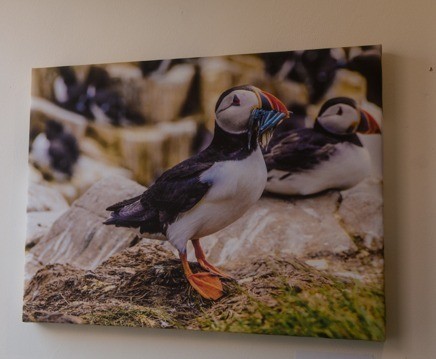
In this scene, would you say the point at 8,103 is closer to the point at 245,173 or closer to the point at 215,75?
the point at 215,75

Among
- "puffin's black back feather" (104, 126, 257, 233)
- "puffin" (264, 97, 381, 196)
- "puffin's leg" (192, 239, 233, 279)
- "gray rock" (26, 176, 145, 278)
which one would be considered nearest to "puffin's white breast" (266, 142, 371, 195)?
"puffin" (264, 97, 381, 196)


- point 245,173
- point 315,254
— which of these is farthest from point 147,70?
point 315,254

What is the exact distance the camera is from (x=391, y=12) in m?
1.23

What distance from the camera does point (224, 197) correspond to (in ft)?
4.09

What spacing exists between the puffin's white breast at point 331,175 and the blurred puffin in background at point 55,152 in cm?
56

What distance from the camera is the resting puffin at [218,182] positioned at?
1.24 meters

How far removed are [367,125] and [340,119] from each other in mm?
66

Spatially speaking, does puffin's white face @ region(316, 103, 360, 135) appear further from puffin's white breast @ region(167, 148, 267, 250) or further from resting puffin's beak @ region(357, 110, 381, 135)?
puffin's white breast @ region(167, 148, 267, 250)

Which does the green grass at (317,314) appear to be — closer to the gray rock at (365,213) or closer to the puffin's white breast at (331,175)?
the gray rock at (365,213)

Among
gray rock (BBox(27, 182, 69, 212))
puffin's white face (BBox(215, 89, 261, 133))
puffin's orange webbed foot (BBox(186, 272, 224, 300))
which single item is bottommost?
puffin's orange webbed foot (BBox(186, 272, 224, 300))

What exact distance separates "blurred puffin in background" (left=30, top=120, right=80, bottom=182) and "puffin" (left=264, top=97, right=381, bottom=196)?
54cm

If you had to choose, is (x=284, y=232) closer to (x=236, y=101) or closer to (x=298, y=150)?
(x=298, y=150)

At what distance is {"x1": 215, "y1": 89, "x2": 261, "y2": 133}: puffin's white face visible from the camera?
125 centimetres

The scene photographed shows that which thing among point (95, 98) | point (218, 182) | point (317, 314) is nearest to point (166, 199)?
point (218, 182)
